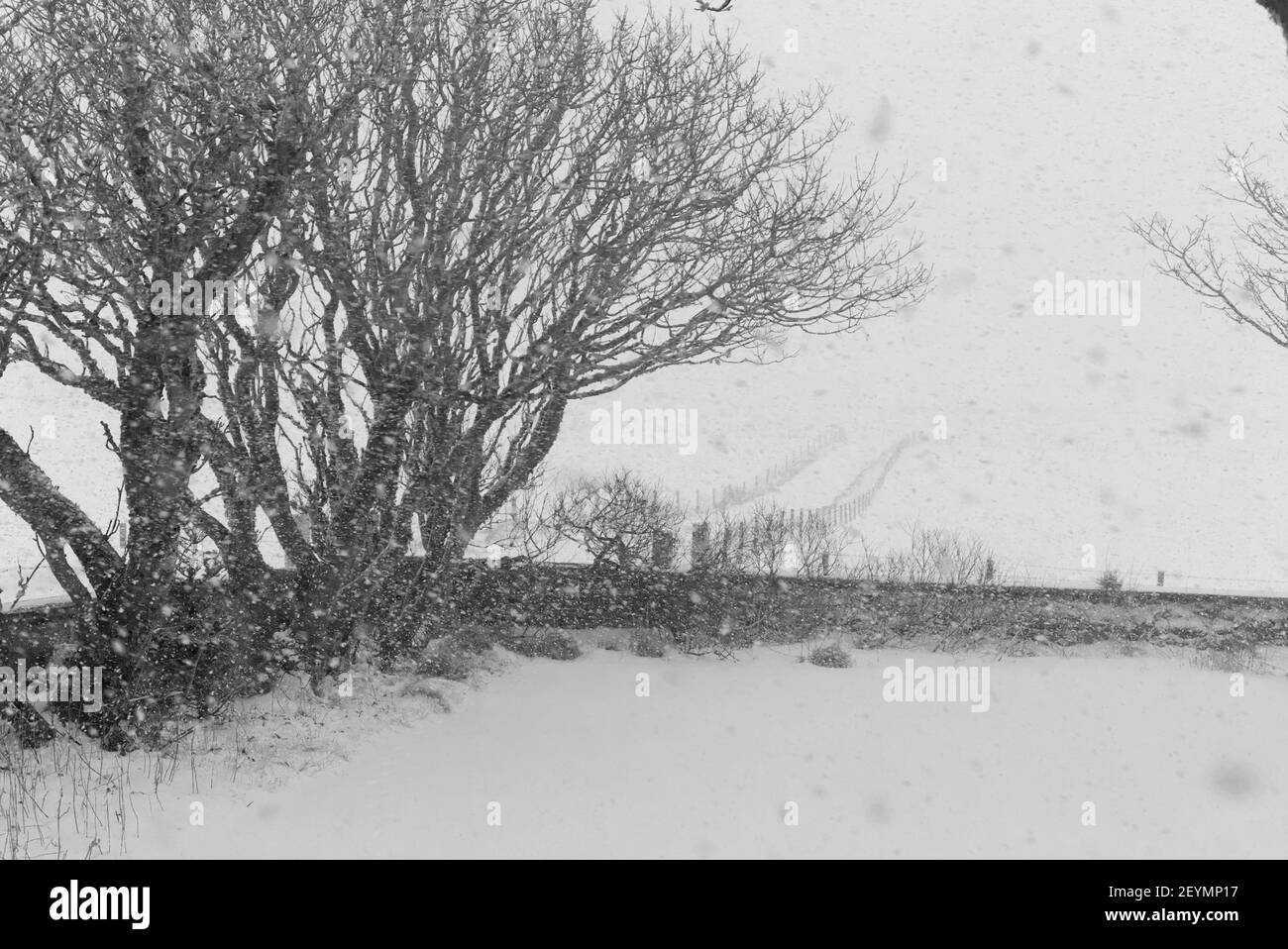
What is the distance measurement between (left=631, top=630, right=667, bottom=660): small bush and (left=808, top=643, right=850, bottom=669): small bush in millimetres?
1880

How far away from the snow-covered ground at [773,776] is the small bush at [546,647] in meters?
0.27

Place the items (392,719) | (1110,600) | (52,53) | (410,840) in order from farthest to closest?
(1110,600)
(392,719)
(52,53)
(410,840)

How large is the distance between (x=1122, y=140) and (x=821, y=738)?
233 ft

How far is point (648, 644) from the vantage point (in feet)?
43.3

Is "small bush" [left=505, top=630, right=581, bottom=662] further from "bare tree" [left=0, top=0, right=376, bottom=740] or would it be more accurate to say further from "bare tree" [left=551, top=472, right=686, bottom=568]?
"bare tree" [left=0, top=0, right=376, bottom=740]

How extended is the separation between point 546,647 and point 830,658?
348 centimetres

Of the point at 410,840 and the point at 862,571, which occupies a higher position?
the point at 862,571

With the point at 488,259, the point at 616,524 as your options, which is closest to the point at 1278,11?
the point at 488,259

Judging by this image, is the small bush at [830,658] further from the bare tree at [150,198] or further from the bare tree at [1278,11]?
the bare tree at [1278,11]

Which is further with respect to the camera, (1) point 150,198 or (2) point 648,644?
(2) point 648,644

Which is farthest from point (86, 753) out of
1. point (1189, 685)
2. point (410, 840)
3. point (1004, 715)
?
point (1189, 685)

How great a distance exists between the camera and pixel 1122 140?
69.8 m

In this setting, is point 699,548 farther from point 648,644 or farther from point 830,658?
point 830,658

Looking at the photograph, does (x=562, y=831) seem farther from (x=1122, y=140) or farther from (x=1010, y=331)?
(x=1122, y=140)
